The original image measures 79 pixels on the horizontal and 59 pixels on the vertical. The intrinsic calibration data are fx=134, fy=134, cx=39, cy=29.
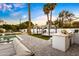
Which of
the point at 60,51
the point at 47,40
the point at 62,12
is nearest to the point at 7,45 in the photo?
the point at 47,40

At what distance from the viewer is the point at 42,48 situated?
253cm

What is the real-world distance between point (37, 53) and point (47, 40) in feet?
1.06

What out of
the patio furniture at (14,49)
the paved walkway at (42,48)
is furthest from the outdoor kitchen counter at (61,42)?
the patio furniture at (14,49)

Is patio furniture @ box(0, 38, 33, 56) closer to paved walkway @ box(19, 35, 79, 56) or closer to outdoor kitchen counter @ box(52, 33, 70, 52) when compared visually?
paved walkway @ box(19, 35, 79, 56)

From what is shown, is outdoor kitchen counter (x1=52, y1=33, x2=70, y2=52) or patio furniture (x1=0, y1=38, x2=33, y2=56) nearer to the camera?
patio furniture (x1=0, y1=38, x2=33, y2=56)

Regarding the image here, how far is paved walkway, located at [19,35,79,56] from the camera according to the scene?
8.06ft

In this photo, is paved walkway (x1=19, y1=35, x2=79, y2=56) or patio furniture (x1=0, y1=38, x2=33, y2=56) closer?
patio furniture (x1=0, y1=38, x2=33, y2=56)

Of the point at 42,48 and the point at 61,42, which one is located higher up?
the point at 61,42

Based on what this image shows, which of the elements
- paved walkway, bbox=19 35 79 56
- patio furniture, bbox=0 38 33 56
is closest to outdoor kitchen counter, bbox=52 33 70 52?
paved walkway, bbox=19 35 79 56

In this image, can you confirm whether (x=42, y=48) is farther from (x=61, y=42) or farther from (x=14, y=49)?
(x=14, y=49)

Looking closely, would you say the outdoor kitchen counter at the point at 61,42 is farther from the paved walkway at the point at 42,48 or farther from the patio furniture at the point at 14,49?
the patio furniture at the point at 14,49

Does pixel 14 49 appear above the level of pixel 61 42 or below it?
below

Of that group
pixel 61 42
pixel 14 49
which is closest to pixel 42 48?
pixel 61 42

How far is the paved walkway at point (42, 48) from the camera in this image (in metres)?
2.46
